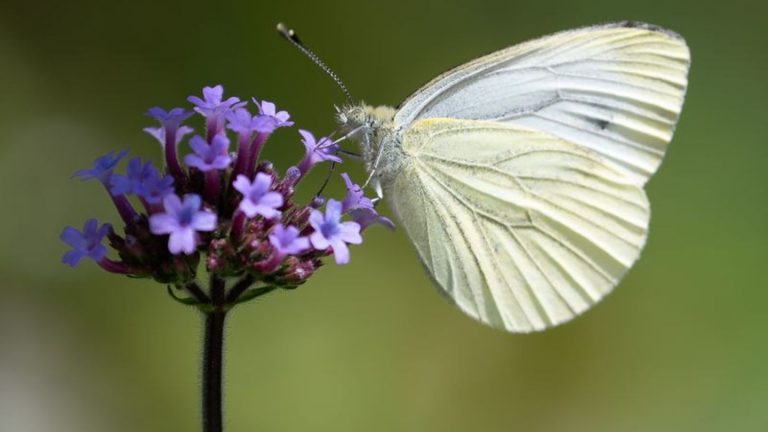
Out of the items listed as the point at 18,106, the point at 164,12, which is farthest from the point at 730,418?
the point at 18,106

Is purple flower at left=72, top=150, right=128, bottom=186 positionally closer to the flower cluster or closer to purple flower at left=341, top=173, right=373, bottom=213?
the flower cluster

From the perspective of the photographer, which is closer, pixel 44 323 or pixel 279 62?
pixel 44 323

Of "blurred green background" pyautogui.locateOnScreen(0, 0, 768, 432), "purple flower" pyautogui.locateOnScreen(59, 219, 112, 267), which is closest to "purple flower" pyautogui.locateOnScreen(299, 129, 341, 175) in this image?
"purple flower" pyautogui.locateOnScreen(59, 219, 112, 267)

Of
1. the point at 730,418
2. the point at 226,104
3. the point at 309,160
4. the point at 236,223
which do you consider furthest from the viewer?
the point at 730,418

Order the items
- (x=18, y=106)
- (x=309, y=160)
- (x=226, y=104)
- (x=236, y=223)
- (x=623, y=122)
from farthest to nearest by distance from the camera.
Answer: (x=18, y=106) < (x=623, y=122) < (x=309, y=160) < (x=226, y=104) < (x=236, y=223)

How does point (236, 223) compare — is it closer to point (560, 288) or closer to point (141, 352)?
point (560, 288)

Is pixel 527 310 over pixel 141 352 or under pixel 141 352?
under

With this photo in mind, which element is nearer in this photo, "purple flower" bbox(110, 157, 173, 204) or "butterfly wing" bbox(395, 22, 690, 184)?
"purple flower" bbox(110, 157, 173, 204)

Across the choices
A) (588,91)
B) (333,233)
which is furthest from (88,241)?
(588,91)
